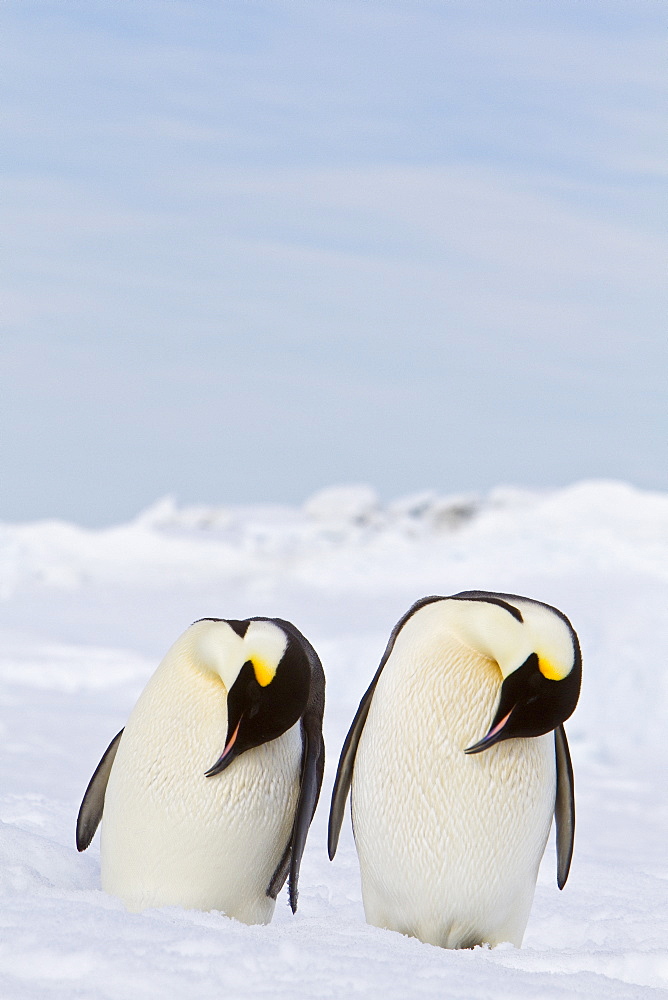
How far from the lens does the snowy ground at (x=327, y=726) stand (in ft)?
5.57

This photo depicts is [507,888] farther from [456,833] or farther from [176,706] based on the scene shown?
[176,706]

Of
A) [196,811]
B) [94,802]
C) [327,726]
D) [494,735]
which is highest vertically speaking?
[494,735]

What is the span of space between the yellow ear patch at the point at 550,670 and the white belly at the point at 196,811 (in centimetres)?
63

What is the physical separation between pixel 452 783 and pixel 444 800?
0.04 meters

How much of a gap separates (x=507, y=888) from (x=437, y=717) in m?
0.44

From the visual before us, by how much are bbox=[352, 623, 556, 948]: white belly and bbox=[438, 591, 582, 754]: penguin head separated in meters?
0.07

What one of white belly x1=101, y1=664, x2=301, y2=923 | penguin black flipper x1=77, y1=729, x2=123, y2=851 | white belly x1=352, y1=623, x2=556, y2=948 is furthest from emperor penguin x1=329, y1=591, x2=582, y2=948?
penguin black flipper x1=77, y1=729, x2=123, y2=851

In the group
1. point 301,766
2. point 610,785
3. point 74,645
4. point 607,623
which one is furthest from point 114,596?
point 301,766

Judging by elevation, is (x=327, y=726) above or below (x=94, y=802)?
below

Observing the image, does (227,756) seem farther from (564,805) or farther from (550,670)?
(564,805)

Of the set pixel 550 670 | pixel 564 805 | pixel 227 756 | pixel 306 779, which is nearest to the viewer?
pixel 550 670

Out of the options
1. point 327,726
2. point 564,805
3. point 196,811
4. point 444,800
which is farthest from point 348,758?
point 327,726

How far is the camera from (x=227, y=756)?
2.34 m

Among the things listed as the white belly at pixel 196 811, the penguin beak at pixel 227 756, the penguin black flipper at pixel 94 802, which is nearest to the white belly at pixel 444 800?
the white belly at pixel 196 811
